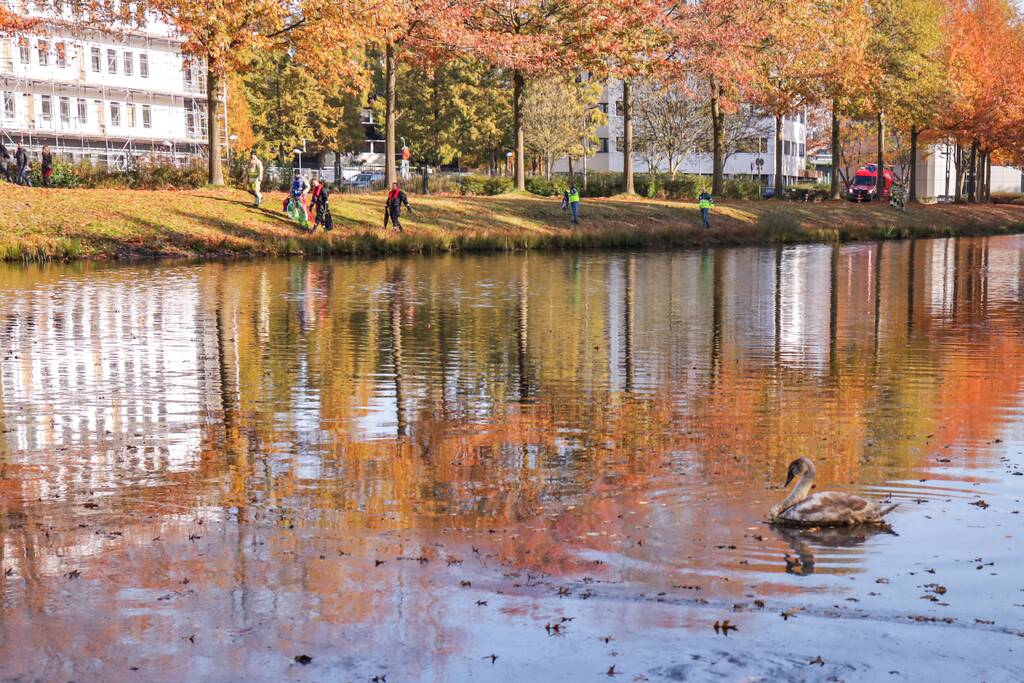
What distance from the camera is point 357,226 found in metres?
44.1

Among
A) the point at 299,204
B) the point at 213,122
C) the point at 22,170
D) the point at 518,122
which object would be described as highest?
the point at 518,122

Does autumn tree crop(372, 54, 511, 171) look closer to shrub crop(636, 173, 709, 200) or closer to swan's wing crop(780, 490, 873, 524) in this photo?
shrub crop(636, 173, 709, 200)

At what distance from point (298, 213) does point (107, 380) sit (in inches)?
1080

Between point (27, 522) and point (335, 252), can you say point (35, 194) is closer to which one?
point (335, 252)

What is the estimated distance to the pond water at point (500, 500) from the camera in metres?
7.23

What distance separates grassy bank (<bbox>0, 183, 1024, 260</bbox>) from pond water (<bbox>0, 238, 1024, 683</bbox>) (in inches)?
699

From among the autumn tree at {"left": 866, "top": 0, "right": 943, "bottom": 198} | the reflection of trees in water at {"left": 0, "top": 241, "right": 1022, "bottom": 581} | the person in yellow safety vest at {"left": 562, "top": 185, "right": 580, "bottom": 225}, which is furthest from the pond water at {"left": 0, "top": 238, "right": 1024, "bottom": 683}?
the autumn tree at {"left": 866, "top": 0, "right": 943, "bottom": 198}

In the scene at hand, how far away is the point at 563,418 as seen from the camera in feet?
45.0

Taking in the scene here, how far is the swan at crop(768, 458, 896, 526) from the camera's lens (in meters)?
9.38

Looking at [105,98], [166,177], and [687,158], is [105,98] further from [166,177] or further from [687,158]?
[687,158]

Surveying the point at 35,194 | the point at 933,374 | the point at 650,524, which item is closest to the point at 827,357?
the point at 933,374

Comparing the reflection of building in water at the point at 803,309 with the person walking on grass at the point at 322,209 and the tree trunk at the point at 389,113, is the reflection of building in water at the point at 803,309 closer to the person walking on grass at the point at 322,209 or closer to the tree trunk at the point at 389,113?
the person walking on grass at the point at 322,209

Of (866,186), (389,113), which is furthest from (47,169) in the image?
(866,186)

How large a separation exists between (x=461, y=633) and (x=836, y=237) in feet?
156
